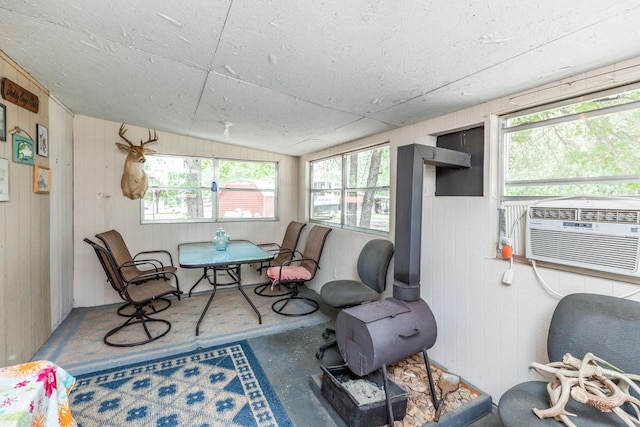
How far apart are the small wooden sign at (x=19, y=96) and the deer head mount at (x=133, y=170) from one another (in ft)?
3.81

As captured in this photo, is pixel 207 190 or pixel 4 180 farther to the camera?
pixel 207 190

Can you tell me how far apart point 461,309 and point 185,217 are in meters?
3.72

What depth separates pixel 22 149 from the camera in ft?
6.98

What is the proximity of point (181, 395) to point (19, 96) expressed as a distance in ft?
8.16

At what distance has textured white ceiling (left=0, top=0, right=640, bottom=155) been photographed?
3.90ft

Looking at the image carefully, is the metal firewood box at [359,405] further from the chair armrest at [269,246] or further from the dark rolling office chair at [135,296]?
the chair armrest at [269,246]

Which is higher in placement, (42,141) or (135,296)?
(42,141)

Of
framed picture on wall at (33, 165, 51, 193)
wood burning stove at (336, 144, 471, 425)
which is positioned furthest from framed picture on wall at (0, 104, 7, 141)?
wood burning stove at (336, 144, 471, 425)

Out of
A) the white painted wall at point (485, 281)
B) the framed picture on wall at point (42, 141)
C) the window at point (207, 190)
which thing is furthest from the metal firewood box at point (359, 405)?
the window at point (207, 190)

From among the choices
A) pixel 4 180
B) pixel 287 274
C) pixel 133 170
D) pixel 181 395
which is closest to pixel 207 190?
pixel 133 170

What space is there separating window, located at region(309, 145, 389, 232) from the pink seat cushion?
0.85m

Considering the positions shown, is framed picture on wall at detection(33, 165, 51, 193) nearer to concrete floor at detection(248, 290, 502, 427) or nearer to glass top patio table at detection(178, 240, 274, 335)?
glass top patio table at detection(178, 240, 274, 335)

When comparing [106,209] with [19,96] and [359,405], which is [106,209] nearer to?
[19,96]

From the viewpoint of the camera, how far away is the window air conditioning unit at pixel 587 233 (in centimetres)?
136
